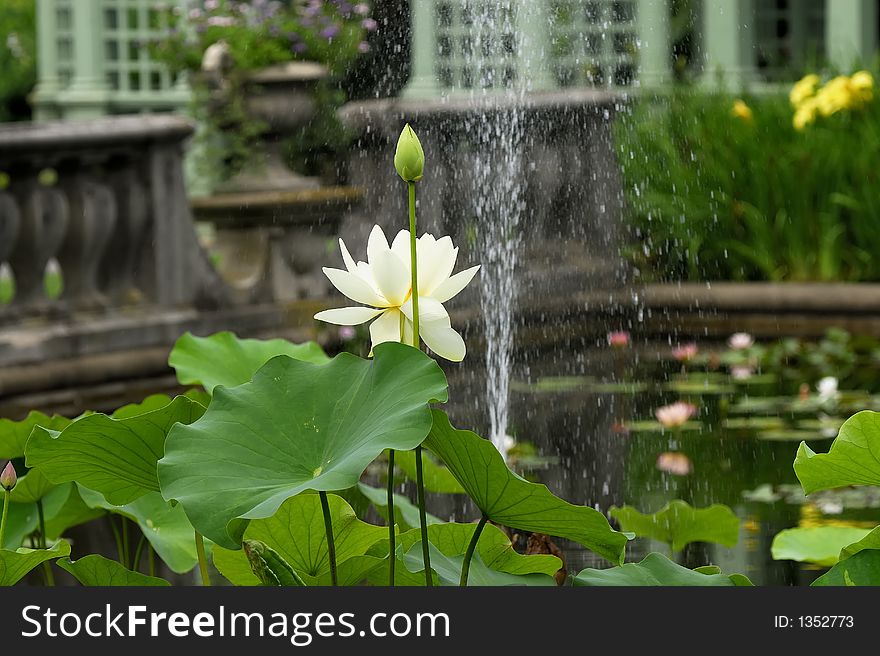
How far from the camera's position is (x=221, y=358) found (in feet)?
6.09

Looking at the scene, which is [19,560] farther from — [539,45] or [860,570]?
[539,45]

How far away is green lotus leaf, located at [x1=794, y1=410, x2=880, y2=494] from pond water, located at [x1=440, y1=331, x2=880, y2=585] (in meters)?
→ 1.37

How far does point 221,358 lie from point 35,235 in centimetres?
313

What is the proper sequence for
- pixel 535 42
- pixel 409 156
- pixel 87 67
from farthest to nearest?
pixel 87 67 < pixel 535 42 < pixel 409 156

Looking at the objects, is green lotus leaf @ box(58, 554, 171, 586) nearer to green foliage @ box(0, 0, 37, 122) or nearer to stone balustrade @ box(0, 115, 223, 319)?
stone balustrade @ box(0, 115, 223, 319)

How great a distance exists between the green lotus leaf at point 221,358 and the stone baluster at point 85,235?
3157mm

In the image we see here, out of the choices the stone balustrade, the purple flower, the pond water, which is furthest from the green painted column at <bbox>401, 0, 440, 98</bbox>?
the stone balustrade

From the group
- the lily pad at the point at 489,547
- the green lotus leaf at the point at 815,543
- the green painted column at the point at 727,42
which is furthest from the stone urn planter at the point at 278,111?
the lily pad at the point at 489,547

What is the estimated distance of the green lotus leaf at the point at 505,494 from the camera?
117 centimetres

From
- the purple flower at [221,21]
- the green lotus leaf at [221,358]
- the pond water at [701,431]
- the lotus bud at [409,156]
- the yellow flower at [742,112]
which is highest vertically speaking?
the purple flower at [221,21]

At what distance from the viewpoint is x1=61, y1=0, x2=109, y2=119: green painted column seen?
40.4 ft

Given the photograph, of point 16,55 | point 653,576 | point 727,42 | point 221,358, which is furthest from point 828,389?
point 16,55

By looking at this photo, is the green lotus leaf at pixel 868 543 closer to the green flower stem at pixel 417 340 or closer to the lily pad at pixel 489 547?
the lily pad at pixel 489 547

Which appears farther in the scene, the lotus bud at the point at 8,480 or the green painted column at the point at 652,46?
the green painted column at the point at 652,46
